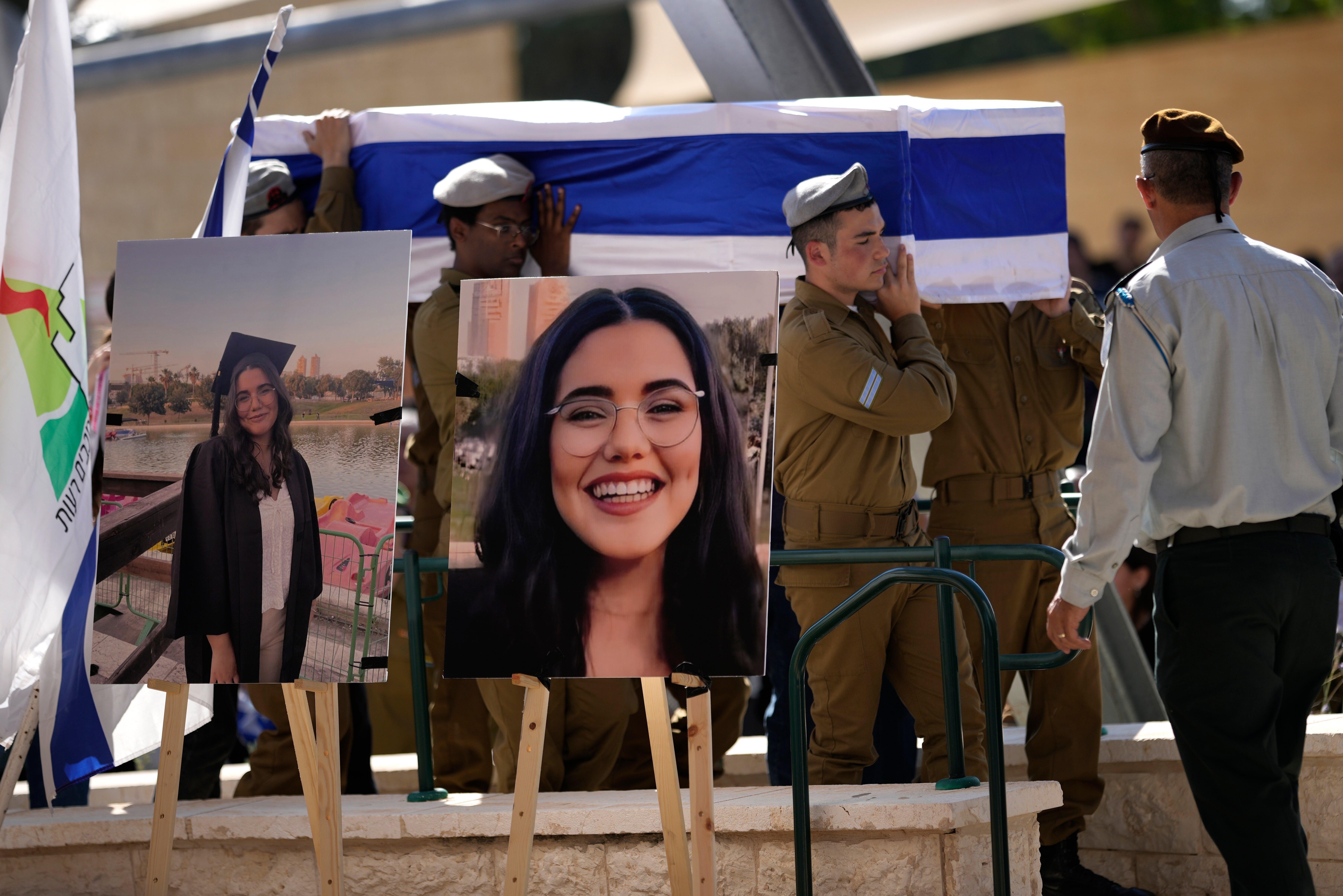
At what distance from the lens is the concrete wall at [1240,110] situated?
14688 mm

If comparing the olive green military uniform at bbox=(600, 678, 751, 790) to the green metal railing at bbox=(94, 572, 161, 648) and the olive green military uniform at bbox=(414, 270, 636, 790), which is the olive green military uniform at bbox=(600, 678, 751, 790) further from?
the green metal railing at bbox=(94, 572, 161, 648)

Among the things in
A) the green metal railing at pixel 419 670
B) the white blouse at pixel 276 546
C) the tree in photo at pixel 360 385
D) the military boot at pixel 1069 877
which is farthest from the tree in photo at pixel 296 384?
the military boot at pixel 1069 877

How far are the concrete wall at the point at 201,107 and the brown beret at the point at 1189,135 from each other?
13.5 metres

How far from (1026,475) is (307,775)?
223cm

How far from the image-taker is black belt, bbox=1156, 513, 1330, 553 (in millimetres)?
2959

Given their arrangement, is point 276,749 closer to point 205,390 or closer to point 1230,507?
point 205,390

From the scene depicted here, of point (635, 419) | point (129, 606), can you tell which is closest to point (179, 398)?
point (129, 606)

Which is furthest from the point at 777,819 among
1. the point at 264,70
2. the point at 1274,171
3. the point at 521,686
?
the point at 1274,171

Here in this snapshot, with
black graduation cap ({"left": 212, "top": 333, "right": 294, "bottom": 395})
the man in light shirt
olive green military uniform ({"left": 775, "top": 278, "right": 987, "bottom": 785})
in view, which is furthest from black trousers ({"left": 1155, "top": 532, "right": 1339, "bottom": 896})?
black graduation cap ({"left": 212, "top": 333, "right": 294, "bottom": 395})

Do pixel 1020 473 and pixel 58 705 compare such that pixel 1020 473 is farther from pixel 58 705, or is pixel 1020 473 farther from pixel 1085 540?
pixel 58 705

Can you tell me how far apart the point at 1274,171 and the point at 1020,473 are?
12602 mm

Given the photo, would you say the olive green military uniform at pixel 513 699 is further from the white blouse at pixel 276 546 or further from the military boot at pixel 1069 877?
the military boot at pixel 1069 877

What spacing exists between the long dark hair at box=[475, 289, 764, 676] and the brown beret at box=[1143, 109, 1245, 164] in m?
1.15

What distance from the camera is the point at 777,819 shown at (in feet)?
11.1
